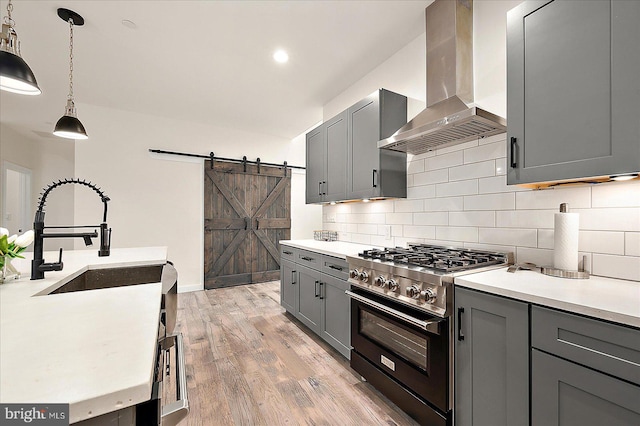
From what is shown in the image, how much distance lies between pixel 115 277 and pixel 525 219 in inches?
114

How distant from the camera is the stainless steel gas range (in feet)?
5.00

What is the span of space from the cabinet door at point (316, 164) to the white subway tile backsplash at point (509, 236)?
74.4 inches

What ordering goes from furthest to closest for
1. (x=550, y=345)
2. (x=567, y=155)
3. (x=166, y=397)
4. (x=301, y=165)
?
(x=301, y=165)
(x=166, y=397)
(x=567, y=155)
(x=550, y=345)

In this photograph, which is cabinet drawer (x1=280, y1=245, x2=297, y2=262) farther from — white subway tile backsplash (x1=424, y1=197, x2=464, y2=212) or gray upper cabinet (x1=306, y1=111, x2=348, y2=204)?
white subway tile backsplash (x1=424, y1=197, x2=464, y2=212)

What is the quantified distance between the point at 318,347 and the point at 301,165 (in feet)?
13.1

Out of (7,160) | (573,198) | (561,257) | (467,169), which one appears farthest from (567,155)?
(7,160)

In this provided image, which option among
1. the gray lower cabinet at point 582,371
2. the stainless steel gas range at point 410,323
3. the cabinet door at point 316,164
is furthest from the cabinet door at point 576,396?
the cabinet door at point 316,164

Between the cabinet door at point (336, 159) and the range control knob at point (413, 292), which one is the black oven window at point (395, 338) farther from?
the cabinet door at point (336, 159)

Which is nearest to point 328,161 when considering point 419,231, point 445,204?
point 419,231

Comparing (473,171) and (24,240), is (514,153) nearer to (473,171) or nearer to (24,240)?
(473,171)

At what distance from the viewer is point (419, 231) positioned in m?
2.57

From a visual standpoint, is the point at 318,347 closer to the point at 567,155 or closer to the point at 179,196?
the point at 567,155

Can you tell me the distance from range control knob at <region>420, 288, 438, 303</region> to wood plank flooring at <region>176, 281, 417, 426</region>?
2.71ft

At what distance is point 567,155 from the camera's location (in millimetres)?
1343
